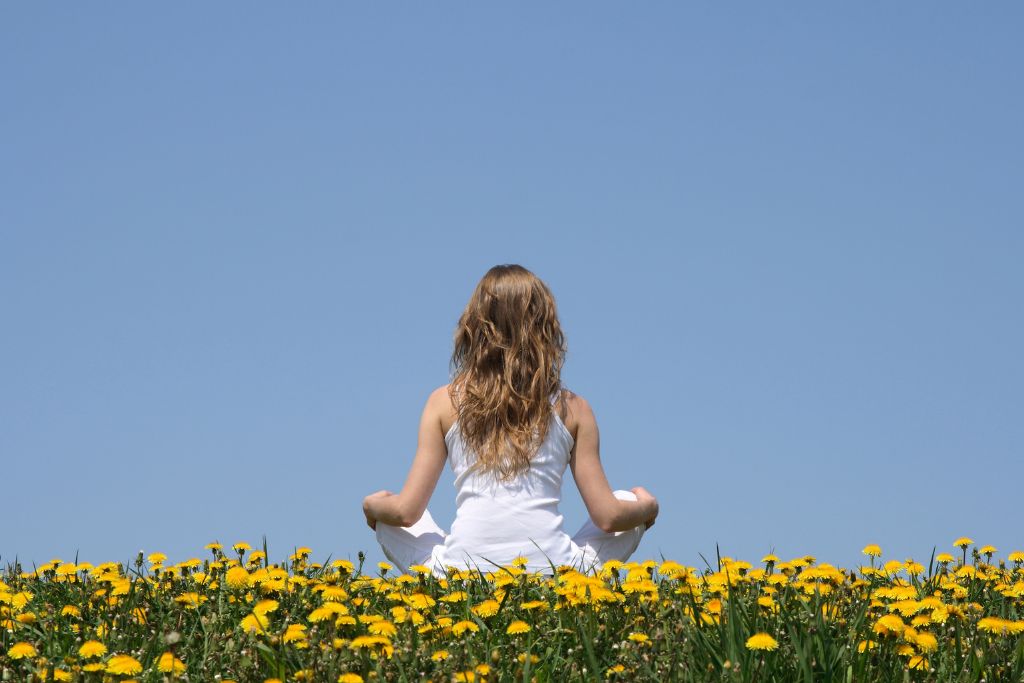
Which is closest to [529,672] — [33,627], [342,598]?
[342,598]

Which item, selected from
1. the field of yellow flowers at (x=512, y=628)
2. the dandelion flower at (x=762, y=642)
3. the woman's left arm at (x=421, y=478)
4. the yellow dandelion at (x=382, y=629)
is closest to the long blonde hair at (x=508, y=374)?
the woman's left arm at (x=421, y=478)

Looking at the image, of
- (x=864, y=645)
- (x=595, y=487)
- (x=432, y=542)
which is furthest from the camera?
(x=432, y=542)

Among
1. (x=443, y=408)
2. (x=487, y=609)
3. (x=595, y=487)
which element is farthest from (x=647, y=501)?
(x=487, y=609)

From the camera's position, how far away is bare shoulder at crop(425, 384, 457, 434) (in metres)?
7.29

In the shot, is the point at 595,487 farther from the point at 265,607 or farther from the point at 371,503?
the point at 265,607

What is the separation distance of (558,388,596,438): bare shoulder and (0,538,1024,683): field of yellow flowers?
4.81 feet

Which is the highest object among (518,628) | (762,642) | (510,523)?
(510,523)

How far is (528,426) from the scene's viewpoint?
7.20 metres

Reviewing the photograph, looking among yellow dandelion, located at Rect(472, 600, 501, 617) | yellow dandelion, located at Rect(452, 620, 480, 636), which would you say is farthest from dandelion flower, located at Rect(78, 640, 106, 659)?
yellow dandelion, located at Rect(472, 600, 501, 617)

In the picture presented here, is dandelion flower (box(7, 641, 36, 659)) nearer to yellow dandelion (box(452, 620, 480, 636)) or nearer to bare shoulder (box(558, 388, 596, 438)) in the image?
yellow dandelion (box(452, 620, 480, 636))

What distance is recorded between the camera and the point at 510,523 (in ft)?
23.7

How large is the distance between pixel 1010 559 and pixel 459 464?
3269 mm

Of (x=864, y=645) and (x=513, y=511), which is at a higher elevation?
(x=513, y=511)

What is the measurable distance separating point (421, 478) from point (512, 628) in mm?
2749
